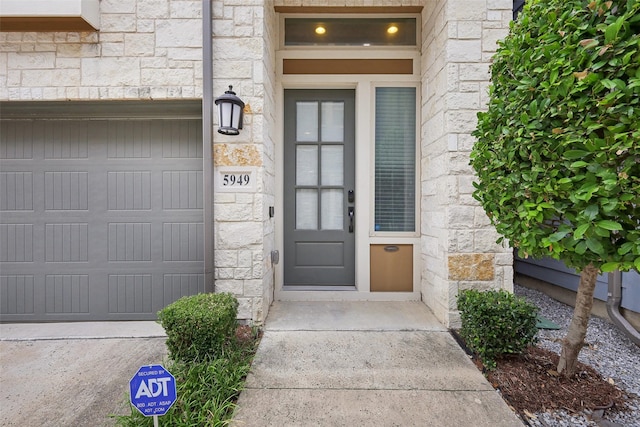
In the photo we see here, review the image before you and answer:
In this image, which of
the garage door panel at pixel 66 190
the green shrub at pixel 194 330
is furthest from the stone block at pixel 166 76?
the green shrub at pixel 194 330

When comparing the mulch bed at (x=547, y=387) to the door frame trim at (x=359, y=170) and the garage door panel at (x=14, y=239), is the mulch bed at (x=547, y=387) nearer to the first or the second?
the door frame trim at (x=359, y=170)

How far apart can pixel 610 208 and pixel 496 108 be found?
0.89 meters

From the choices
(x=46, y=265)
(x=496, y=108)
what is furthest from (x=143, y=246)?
(x=496, y=108)

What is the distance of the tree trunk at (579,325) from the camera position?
1.81m

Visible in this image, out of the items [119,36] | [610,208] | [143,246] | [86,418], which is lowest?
[86,418]

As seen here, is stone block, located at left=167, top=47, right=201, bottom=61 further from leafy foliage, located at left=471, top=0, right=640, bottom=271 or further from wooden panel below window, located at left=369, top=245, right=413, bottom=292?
wooden panel below window, located at left=369, top=245, right=413, bottom=292

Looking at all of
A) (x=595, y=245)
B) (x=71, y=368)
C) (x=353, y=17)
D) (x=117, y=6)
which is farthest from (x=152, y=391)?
(x=353, y=17)

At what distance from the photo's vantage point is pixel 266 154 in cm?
286

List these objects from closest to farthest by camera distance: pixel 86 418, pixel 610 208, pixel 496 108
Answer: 1. pixel 610 208
2. pixel 86 418
3. pixel 496 108

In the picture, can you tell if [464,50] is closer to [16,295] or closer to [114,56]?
[114,56]

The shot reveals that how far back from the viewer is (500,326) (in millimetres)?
2027

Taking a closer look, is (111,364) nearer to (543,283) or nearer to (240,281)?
(240,281)

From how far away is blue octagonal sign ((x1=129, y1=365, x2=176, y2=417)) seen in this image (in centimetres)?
132

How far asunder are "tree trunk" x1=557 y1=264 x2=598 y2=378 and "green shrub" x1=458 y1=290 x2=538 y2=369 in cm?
19
